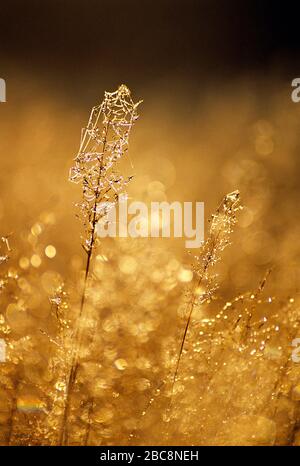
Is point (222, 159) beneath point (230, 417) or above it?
above

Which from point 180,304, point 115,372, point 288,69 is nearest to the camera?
point 115,372

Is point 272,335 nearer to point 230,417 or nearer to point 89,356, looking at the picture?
point 230,417

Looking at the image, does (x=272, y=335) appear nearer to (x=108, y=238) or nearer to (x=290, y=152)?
(x=108, y=238)

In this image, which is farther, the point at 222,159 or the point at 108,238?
the point at 222,159

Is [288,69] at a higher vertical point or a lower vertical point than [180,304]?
higher

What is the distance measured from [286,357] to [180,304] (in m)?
0.33

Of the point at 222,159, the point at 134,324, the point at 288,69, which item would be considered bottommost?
the point at 134,324

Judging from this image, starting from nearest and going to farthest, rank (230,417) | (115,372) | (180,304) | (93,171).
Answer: (93,171) → (230,417) → (115,372) → (180,304)

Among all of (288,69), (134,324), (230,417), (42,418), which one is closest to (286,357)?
(230,417)

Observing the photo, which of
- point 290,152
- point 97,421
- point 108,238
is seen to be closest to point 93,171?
point 108,238

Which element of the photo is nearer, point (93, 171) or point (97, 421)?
point (93, 171)

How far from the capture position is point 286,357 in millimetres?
1077

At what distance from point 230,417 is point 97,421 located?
11.9 inches
